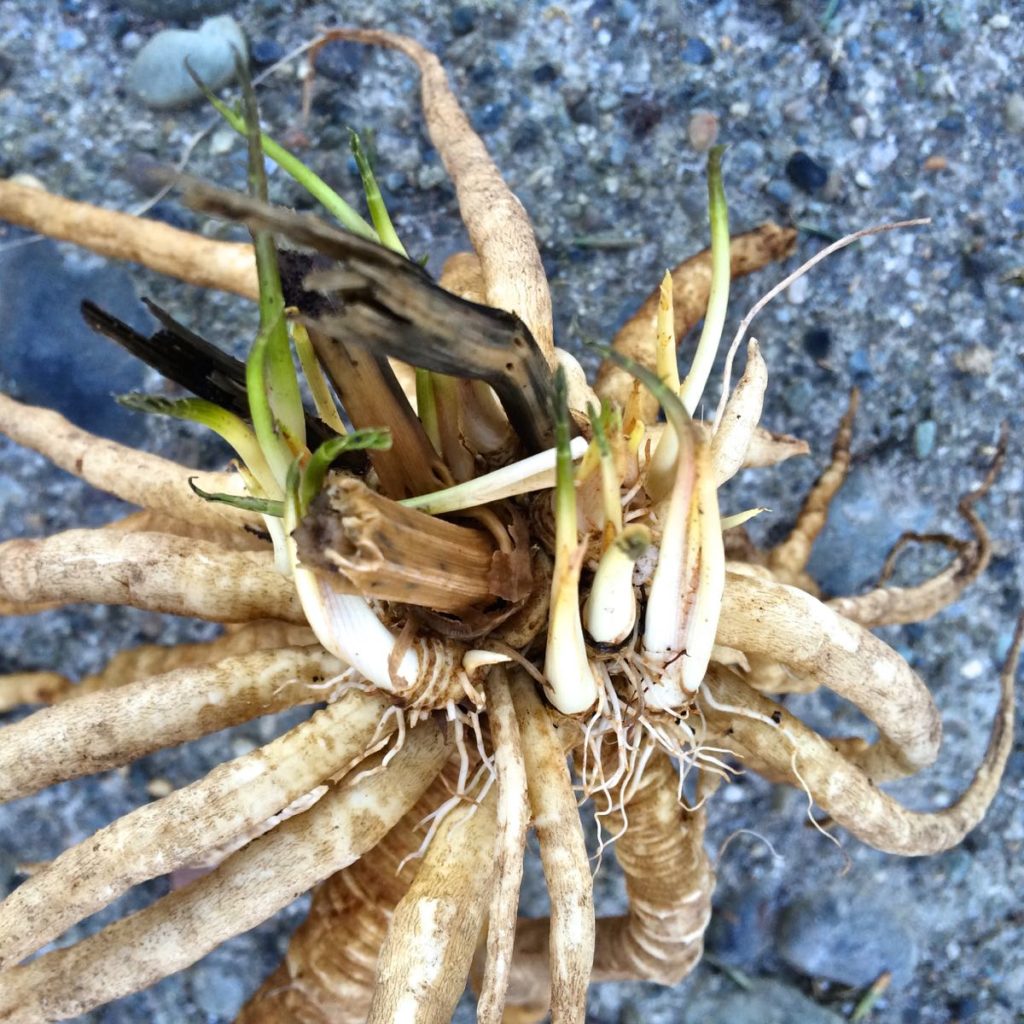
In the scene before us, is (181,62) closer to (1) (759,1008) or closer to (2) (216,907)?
(2) (216,907)

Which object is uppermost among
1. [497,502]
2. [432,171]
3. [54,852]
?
[432,171]

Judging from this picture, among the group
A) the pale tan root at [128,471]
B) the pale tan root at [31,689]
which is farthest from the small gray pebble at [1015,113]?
the pale tan root at [31,689]

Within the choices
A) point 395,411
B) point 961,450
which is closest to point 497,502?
point 395,411

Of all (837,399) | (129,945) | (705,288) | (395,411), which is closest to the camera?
(395,411)

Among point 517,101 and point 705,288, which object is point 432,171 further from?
point 705,288

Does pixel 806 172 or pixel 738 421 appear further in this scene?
pixel 806 172

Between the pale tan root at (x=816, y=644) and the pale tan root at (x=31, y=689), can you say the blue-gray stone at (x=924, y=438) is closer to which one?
the pale tan root at (x=816, y=644)

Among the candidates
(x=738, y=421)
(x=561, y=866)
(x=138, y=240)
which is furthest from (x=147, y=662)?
(x=738, y=421)
